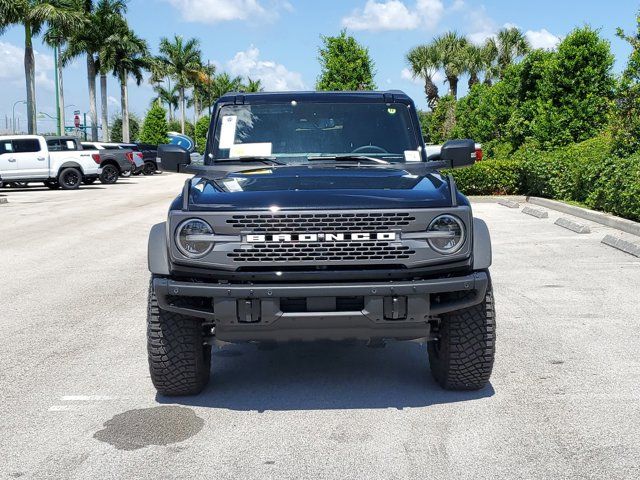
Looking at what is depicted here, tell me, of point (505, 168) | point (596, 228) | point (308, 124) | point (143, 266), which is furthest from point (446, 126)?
point (308, 124)

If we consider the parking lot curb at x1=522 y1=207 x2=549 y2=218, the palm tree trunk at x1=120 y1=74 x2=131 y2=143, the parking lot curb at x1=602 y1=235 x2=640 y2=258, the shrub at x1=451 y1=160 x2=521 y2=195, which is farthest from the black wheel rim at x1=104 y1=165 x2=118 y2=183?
the palm tree trunk at x1=120 y1=74 x2=131 y2=143

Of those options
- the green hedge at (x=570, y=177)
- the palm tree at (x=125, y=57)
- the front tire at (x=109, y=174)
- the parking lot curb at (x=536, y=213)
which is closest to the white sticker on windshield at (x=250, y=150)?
the green hedge at (x=570, y=177)

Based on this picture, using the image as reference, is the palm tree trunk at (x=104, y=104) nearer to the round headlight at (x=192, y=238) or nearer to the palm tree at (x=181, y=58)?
the palm tree at (x=181, y=58)

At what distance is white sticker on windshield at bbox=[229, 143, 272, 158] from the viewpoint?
604cm

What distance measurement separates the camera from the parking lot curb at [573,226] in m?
14.3

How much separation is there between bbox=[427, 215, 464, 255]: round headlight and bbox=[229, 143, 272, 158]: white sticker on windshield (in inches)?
71.8

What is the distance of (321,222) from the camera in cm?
455

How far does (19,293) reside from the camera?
29.8 ft

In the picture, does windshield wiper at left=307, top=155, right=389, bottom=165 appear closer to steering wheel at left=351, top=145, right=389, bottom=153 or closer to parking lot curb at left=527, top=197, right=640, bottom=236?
steering wheel at left=351, top=145, right=389, bottom=153

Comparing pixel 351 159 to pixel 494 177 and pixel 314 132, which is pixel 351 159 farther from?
pixel 494 177

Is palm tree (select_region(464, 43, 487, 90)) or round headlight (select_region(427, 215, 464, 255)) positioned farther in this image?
palm tree (select_region(464, 43, 487, 90))

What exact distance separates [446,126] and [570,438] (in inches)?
1914

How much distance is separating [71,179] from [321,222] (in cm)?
2852

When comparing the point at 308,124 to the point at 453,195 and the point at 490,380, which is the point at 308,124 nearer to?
the point at 453,195
